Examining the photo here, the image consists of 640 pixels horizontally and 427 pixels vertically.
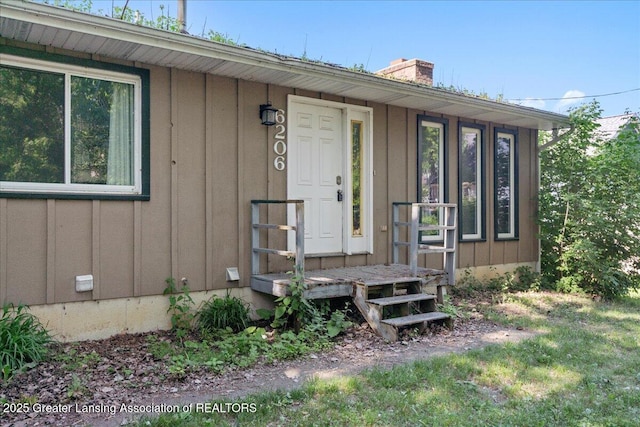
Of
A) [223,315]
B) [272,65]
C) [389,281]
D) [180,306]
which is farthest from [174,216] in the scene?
[389,281]

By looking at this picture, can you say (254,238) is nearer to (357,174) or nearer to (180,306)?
(180,306)

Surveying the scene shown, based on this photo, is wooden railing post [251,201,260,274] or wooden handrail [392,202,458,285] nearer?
wooden railing post [251,201,260,274]

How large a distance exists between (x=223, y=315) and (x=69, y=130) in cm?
229

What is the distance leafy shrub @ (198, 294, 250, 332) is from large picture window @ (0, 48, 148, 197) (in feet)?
4.37

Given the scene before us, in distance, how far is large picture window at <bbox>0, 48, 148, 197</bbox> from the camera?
13.6ft

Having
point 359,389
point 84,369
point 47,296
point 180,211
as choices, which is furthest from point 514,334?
point 47,296

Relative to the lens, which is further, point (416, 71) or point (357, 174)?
point (416, 71)

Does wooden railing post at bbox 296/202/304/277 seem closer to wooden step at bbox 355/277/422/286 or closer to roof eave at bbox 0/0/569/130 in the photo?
wooden step at bbox 355/277/422/286

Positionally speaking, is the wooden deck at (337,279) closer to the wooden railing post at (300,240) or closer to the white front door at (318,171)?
the wooden railing post at (300,240)

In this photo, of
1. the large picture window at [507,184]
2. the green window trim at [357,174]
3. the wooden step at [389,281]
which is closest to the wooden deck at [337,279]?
the wooden step at [389,281]

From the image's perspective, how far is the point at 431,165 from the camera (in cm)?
722

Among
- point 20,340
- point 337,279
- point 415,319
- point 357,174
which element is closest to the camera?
point 20,340

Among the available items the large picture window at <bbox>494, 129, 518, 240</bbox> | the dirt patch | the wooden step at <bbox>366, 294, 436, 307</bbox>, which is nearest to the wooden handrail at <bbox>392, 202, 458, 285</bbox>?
the wooden step at <bbox>366, 294, 436, 307</bbox>

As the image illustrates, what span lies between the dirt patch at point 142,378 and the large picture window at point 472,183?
2.98 metres
